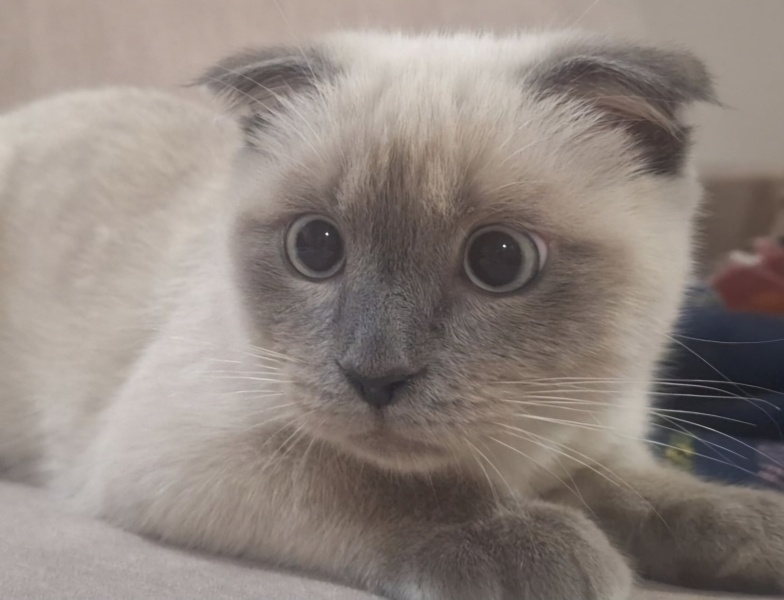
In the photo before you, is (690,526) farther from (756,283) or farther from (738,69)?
(738,69)

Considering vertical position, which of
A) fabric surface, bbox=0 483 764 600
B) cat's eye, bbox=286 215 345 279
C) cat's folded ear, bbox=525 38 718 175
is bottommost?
fabric surface, bbox=0 483 764 600

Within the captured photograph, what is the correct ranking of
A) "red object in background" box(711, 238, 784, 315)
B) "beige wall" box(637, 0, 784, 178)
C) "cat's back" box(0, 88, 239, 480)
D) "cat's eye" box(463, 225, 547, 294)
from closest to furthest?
"cat's eye" box(463, 225, 547, 294), "cat's back" box(0, 88, 239, 480), "red object in background" box(711, 238, 784, 315), "beige wall" box(637, 0, 784, 178)

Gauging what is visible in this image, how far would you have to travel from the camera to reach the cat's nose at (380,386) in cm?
89

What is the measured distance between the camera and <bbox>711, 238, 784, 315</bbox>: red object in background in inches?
85.4

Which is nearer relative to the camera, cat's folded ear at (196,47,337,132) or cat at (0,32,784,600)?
cat at (0,32,784,600)

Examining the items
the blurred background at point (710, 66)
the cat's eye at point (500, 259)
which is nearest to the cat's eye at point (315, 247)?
the cat's eye at point (500, 259)

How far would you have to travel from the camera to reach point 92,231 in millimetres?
1595

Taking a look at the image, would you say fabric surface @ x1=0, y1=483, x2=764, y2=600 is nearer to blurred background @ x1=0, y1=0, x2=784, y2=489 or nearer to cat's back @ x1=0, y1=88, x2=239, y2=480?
cat's back @ x1=0, y1=88, x2=239, y2=480

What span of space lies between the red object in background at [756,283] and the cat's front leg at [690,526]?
109cm

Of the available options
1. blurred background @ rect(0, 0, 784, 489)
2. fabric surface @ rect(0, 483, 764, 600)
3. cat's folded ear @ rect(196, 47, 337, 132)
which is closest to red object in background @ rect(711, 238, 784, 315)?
blurred background @ rect(0, 0, 784, 489)

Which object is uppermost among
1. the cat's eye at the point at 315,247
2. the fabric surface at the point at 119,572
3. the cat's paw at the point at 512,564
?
the cat's eye at the point at 315,247

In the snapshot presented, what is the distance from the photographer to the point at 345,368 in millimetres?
918

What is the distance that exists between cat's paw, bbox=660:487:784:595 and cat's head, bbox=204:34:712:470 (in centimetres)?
18

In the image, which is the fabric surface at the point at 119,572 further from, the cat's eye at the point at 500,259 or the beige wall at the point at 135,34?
the beige wall at the point at 135,34
